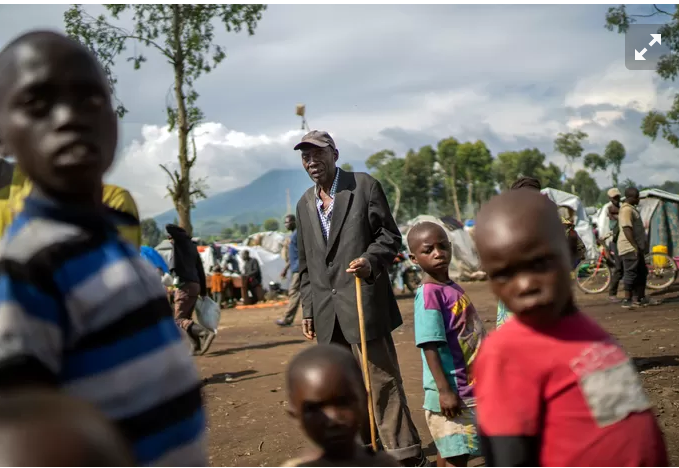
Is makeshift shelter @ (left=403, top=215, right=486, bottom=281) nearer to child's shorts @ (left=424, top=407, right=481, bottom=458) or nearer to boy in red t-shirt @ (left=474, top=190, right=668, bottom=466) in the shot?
child's shorts @ (left=424, top=407, right=481, bottom=458)

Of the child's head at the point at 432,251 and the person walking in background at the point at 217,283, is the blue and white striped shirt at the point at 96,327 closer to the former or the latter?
the child's head at the point at 432,251

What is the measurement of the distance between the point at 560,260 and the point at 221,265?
19.8 metres

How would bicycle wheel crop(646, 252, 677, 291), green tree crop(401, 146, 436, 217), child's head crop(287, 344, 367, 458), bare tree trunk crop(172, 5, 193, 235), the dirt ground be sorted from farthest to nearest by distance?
green tree crop(401, 146, 436, 217)
bare tree trunk crop(172, 5, 193, 235)
bicycle wheel crop(646, 252, 677, 291)
the dirt ground
child's head crop(287, 344, 367, 458)

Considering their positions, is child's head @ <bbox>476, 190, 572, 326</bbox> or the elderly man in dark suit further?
the elderly man in dark suit

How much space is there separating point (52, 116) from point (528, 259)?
3.44 feet

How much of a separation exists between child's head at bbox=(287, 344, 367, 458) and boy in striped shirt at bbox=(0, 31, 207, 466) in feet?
2.37

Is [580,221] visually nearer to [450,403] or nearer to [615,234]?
[615,234]

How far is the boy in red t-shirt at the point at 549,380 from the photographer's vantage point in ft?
5.00

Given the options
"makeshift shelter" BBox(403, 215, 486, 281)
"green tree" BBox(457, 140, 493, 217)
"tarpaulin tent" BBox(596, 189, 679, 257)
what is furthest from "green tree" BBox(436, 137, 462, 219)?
"tarpaulin tent" BBox(596, 189, 679, 257)

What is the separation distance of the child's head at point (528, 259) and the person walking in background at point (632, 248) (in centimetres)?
971

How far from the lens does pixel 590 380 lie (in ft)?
5.02

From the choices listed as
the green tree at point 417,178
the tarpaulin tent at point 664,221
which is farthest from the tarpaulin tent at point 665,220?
the green tree at point 417,178

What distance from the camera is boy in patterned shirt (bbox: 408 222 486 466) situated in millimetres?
3219

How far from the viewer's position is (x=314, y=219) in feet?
14.9
